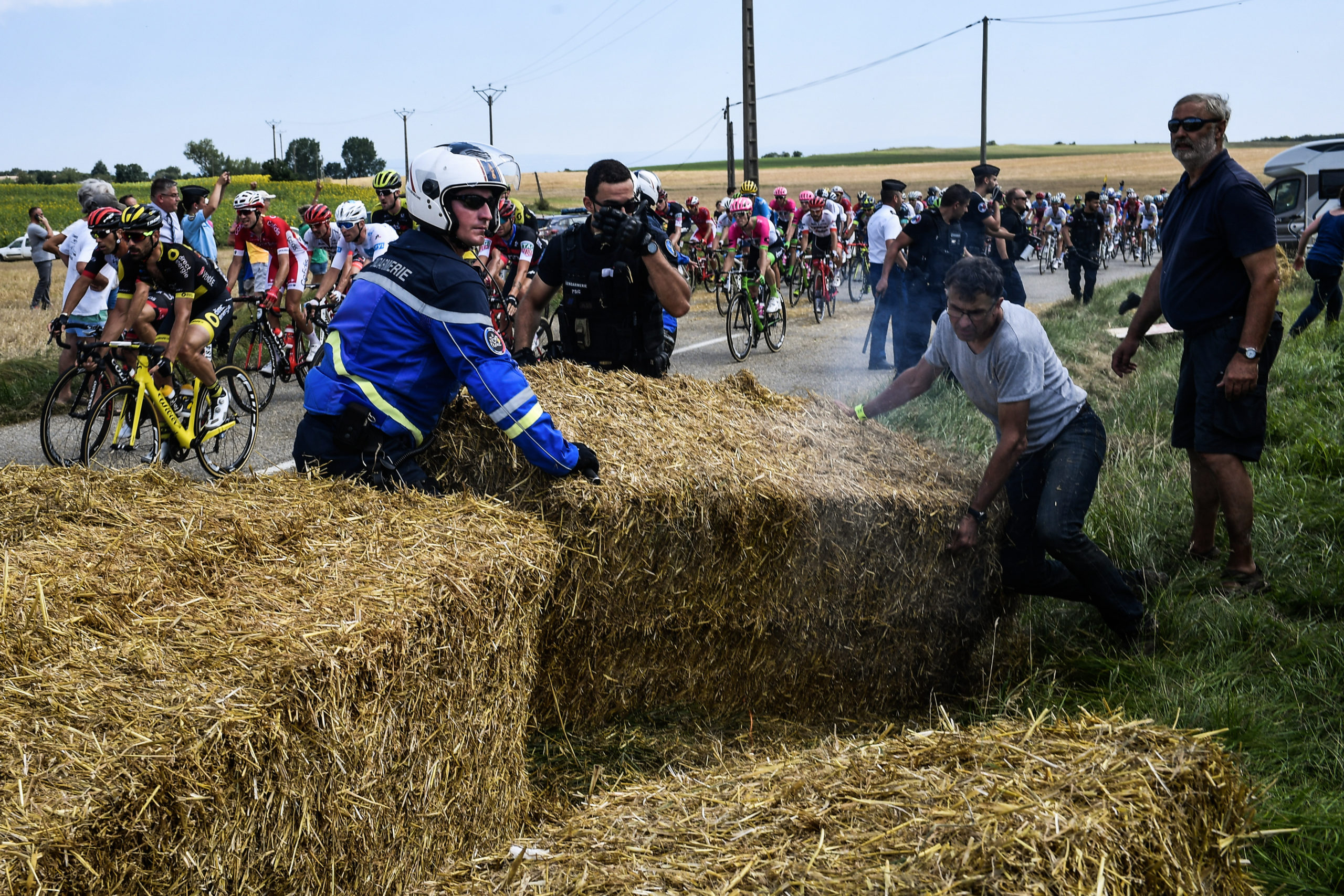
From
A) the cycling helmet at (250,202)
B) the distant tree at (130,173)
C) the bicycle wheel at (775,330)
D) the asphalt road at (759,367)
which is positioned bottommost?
the asphalt road at (759,367)

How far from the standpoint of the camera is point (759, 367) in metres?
13.4

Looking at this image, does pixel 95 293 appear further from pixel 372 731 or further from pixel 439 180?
pixel 372 731

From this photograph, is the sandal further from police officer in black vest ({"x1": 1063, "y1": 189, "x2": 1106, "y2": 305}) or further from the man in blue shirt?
police officer in black vest ({"x1": 1063, "y1": 189, "x2": 1106, "y2": 305})

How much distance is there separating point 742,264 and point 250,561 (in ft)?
38.6

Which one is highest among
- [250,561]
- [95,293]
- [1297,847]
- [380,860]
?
[95,293]

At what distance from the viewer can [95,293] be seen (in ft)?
28.8

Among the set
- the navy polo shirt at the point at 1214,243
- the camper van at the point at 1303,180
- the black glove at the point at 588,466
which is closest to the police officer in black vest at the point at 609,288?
the black glove at the point at 588,466

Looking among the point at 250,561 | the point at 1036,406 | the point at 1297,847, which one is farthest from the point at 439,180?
the point at 1297,847

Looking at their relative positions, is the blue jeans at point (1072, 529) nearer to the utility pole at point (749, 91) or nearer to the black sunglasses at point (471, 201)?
the black sunglasses at point (471, 201)

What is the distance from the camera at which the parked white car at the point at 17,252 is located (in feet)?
130

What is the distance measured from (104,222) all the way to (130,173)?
100436 millimetres

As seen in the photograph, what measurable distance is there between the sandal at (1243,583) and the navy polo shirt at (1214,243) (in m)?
1.18

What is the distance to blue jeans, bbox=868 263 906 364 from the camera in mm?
10891

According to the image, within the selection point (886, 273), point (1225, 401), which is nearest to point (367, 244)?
point (886, 273)
